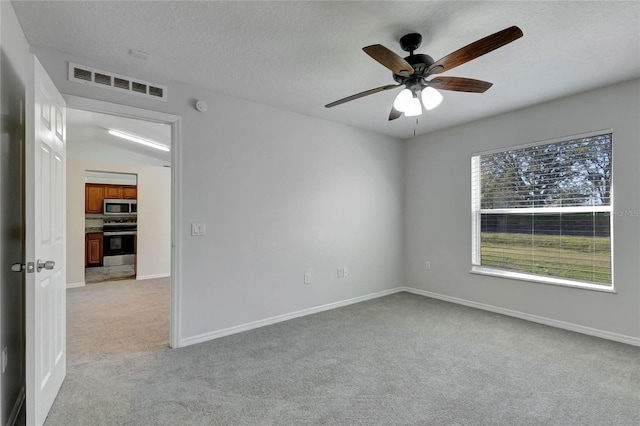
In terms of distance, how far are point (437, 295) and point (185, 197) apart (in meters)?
3.66

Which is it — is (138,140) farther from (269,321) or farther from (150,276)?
(269,321)

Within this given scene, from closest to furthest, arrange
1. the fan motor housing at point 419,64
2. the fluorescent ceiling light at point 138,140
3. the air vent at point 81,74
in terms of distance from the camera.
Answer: the fan motor housing at point 419,64, the air vent at point 81,74, the fluorescent ceiling light at point 138,140

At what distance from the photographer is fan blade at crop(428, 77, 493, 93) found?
2.19 m

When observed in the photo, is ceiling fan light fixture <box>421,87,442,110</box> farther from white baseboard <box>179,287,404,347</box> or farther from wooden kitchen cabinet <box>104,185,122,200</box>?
wooden kitchen cabinet <box>104,185,122,200</box>

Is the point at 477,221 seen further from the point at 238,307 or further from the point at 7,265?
the point at 7,265

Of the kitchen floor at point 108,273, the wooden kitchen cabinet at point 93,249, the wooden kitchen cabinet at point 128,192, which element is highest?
the wooden kitchen cabinet at point 128,192

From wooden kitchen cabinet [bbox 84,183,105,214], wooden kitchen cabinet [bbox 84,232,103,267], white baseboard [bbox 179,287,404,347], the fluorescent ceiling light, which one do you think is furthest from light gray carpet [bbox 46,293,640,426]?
wooden kitchen cabinet [bbox 84,183,105,214]

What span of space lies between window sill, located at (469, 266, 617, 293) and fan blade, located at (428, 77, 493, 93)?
95.7 inches

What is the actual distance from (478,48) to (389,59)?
1.64 ft

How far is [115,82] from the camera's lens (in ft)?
8.63

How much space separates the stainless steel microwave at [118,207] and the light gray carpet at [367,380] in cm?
596

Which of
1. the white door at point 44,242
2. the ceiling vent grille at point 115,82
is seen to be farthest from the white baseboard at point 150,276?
the ceiling vent grille at point 115,82

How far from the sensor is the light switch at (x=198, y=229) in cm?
300

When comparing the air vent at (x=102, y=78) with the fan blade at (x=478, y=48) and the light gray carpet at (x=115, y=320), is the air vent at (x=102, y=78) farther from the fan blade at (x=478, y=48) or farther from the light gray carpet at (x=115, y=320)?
the fan blade at (x=478, y=48)
